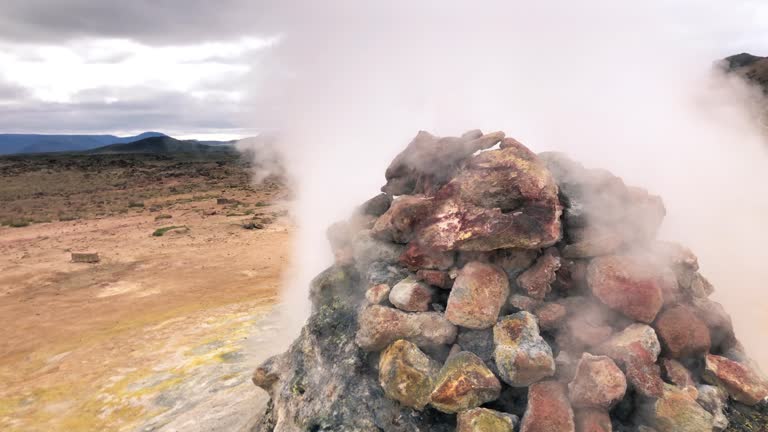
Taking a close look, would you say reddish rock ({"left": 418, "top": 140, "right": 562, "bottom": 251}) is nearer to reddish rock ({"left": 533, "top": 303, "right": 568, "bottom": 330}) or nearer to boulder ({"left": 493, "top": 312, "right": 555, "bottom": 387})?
reddish rock ({"left": 533, "top": 303, "right": 568, "bottom": 330})

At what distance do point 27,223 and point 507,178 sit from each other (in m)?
28.9

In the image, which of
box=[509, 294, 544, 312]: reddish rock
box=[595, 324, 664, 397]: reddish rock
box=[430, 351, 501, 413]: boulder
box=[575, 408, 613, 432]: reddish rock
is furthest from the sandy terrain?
box=[595, 324, 664, 397]: reddish rock

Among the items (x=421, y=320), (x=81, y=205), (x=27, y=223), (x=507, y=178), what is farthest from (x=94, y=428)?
(x=81, y=205)

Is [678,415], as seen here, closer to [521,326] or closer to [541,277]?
[521,326]

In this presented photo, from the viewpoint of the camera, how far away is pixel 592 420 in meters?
3.52

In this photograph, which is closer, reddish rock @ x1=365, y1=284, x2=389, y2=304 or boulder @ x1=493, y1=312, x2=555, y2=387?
boulder @ x1=493, y1=312, x2=555, y2=387

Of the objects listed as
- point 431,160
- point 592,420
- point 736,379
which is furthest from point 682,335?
point 431,160

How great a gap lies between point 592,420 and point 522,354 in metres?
0.66

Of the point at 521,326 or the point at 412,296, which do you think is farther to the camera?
the point at 412,296

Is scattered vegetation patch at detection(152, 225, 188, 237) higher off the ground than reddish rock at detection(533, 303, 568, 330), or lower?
lower

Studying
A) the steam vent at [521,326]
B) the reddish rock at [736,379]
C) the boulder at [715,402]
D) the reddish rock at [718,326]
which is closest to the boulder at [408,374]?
the steam vent at [521,326]

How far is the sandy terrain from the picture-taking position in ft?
22.4

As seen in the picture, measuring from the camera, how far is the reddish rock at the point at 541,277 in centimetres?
427

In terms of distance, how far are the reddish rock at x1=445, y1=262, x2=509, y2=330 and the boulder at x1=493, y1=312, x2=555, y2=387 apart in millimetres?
200
